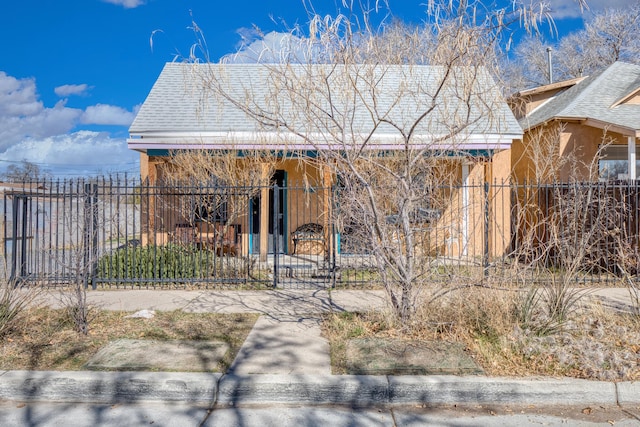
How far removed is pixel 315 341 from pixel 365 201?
1.78m

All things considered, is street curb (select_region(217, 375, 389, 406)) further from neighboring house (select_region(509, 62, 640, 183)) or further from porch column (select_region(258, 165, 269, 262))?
neighboring house (select_region(509, 62, 640, 183))

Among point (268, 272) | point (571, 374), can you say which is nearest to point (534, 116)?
point (268, 272)

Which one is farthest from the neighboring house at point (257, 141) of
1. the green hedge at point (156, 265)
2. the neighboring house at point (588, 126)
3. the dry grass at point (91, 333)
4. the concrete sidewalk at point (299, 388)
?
the concrete sidewalk at point (299, 388)

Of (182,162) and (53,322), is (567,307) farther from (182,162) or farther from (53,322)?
(182,162)

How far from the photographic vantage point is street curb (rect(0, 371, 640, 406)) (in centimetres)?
422

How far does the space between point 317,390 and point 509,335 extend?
2164 millimetres

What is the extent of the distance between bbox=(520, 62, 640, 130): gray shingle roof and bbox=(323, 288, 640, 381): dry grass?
7387 mm

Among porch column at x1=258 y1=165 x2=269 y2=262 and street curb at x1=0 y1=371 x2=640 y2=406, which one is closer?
street curb at x1=0 y1=371 x2=640 y2=406

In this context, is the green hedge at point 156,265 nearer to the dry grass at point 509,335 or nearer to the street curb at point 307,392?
the dry grass at point 509,335

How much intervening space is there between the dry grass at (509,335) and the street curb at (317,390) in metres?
0.21

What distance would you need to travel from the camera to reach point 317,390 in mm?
4281

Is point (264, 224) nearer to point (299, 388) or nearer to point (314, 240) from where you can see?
point (314, 240)

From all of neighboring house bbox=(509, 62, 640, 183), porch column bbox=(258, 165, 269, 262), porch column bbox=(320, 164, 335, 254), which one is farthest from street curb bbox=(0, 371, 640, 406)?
neighboring house bbox=(509, 62, 640, 183)

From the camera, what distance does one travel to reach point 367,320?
6.05m
